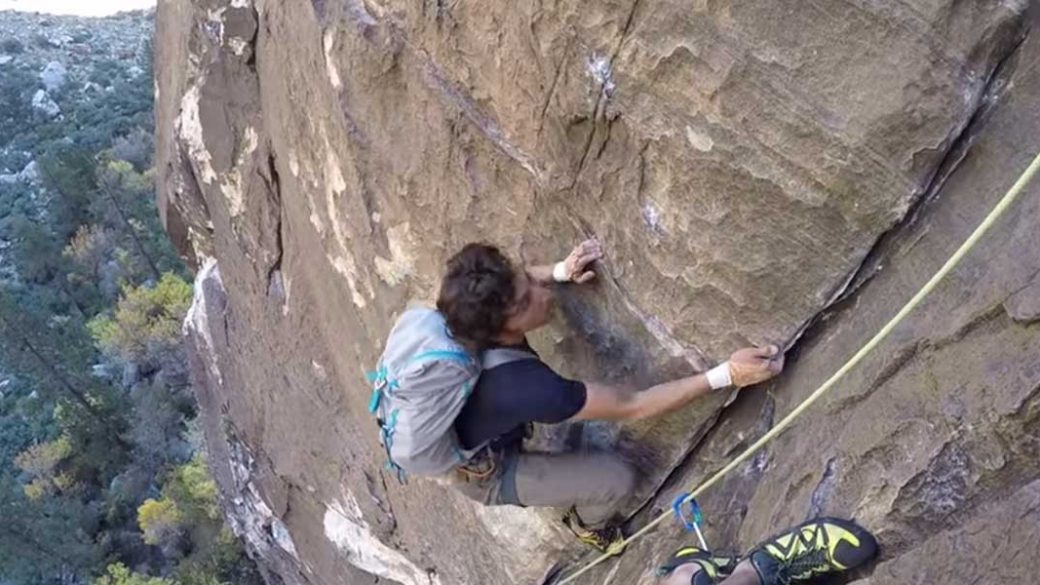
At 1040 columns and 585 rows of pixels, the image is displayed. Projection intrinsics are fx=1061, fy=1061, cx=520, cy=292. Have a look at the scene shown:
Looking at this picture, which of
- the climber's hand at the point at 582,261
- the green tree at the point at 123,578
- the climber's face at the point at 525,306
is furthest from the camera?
the green tree at the point at 123,578

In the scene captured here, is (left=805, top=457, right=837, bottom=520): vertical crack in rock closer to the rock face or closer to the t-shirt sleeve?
the rock face

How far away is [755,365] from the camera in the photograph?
420cm

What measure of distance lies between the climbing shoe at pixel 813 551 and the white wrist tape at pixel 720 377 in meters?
0.71

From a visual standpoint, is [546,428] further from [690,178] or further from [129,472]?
[129,472]

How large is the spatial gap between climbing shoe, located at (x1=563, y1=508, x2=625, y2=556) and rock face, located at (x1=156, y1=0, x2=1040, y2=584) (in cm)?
9

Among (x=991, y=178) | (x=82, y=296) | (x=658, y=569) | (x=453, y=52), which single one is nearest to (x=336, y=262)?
(x=453, y=52)

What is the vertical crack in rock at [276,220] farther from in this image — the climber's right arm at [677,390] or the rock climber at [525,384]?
the climber's right arm at [677,390]

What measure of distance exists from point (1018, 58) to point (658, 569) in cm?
254

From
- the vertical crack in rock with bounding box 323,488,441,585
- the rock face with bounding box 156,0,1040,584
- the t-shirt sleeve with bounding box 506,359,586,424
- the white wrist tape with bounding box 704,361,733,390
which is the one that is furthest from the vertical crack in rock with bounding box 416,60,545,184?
the vertical crack in rock with bounding box 323,488,441,585

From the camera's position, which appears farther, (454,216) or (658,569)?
(454,216)

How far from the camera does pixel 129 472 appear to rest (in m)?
22.2

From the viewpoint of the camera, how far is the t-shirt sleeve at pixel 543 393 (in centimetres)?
421

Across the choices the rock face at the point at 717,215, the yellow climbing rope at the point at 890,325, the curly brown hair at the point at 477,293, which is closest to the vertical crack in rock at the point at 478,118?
the rock face at the point at 717,215

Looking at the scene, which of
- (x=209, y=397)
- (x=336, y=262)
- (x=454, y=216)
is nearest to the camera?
(x=454, y=216)
